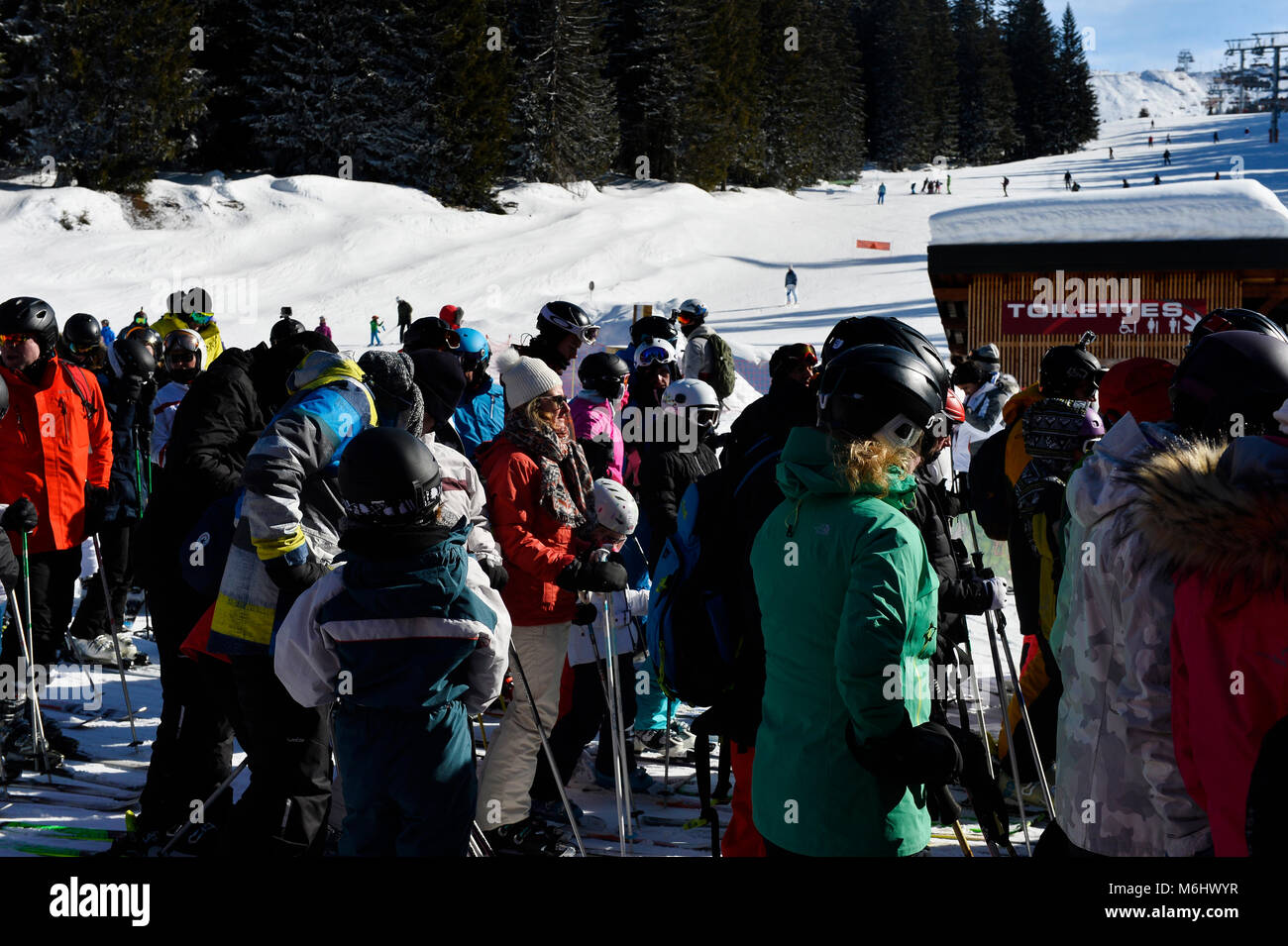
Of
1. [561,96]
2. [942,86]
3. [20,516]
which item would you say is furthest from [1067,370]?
[942,86]

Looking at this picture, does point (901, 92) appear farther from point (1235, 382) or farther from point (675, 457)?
point (1235, 382)

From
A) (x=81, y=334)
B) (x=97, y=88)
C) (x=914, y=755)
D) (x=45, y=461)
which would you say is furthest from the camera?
(x=97, y=88)

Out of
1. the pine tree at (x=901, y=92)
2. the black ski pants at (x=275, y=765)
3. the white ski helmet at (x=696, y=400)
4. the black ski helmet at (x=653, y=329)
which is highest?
the pine tree at (x=901, y=92)

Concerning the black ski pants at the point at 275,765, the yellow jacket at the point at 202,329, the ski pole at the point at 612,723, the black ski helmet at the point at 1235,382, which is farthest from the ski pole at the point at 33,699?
the black ski helmet at the point at 1235,382

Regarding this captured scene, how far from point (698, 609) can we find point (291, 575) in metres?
1.20

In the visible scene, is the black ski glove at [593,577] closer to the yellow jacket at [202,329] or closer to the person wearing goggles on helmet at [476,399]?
the person wearing goggles on helmet at [476,399]

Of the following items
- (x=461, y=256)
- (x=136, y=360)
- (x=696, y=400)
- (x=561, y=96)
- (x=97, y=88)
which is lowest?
(x=696, y=400)

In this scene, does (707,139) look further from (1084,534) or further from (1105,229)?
(1084,534)

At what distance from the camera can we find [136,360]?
733 cm

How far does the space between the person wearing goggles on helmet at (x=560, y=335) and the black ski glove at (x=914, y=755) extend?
3.47m

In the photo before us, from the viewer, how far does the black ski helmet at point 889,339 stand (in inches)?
109

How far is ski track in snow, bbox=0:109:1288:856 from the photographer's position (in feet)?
109

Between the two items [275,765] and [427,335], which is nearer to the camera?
[275,765]

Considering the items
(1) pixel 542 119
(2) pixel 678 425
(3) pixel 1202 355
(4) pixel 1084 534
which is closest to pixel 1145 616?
(4) pixel 1084 534
